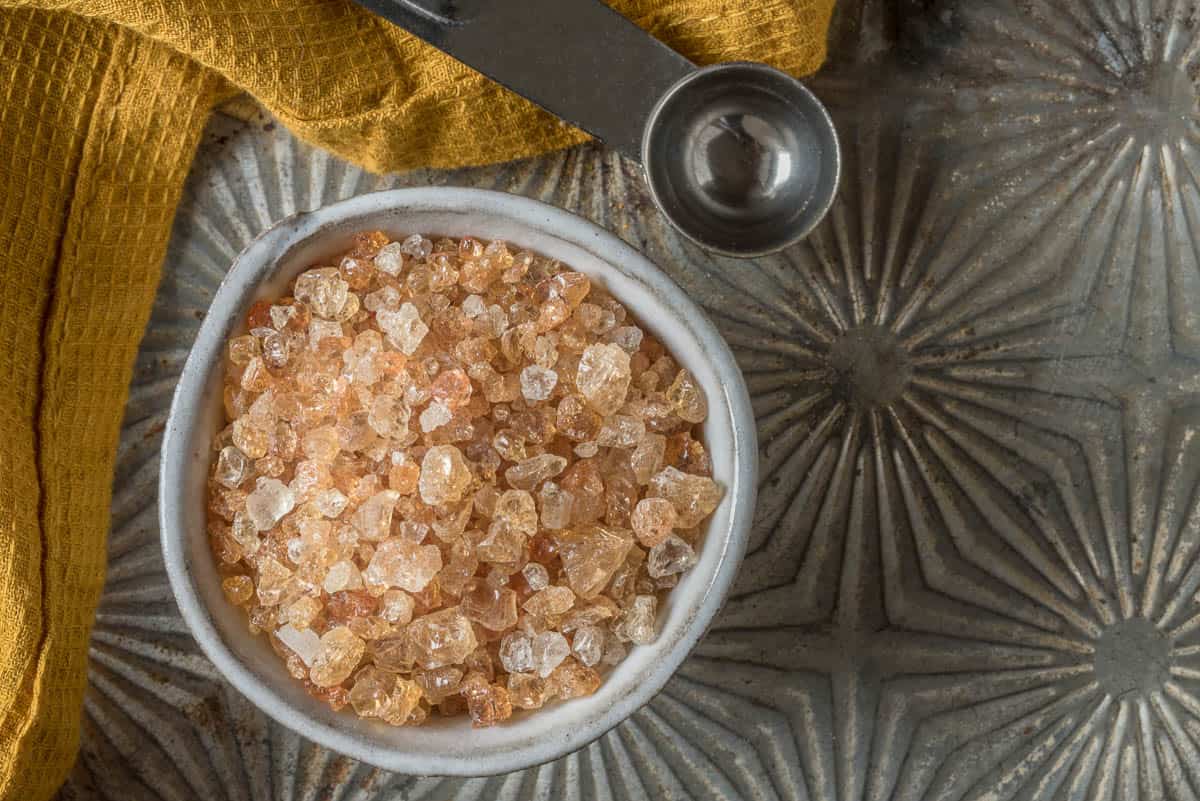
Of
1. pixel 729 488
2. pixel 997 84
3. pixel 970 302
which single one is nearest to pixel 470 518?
pixel 729 488

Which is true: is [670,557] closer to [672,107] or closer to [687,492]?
[687,492]

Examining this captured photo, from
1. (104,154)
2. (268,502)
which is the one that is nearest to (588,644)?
(268,502)

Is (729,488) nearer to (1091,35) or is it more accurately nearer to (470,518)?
(470,518)

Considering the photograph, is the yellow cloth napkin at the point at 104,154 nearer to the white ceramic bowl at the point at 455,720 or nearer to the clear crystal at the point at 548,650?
the white ceramic bowl at the point at 455,720

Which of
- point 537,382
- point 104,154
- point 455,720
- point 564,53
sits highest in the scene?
point 564,53

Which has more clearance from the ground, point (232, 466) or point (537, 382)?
point (537, 382)

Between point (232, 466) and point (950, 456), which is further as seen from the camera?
point (950, 456)
